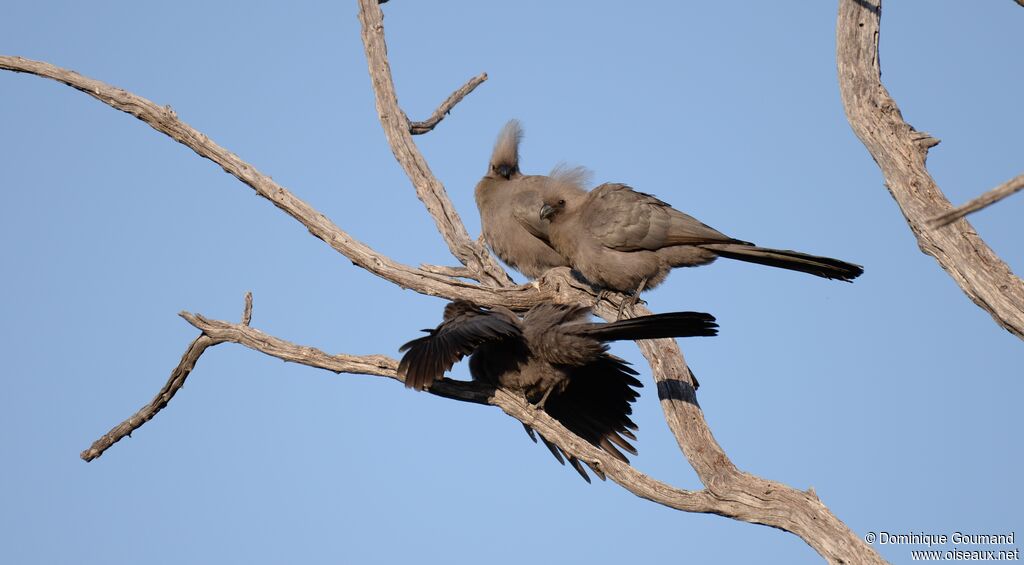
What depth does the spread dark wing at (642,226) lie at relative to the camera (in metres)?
6.35

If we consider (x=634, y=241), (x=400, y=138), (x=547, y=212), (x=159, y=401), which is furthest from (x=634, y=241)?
(x=159, y=401)

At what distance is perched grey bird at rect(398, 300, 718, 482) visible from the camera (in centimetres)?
468

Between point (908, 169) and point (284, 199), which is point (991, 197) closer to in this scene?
point (908, 169)

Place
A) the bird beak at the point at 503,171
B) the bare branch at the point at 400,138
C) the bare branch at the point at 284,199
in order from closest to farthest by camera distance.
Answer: the bare branch at the point at 284,199 < the bare branch at the point at 400,138 < the bird beak at the point at 503,171

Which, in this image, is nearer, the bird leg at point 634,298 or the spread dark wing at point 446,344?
the spread dark wing at point 446,344

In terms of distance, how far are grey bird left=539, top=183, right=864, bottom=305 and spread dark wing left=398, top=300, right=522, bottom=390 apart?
5.07 feet

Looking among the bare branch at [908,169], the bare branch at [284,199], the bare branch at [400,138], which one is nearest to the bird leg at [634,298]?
the bare branch at [284,199]

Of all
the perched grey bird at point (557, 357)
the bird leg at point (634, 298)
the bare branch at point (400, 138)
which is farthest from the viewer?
the bare branch at point (400, 138)

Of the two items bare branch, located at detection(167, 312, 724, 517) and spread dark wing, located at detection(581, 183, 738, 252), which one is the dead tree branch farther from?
spread dark wing, located at detection(581, 183, 738, 252)

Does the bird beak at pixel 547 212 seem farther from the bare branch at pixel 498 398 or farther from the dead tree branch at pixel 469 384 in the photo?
the bare branch at pixel 498 398

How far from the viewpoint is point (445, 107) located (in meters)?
7.73

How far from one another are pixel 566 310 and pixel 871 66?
204 centimetres

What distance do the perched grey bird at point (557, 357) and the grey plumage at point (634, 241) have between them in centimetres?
110

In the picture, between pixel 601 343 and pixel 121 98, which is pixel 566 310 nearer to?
pixel 601 343
